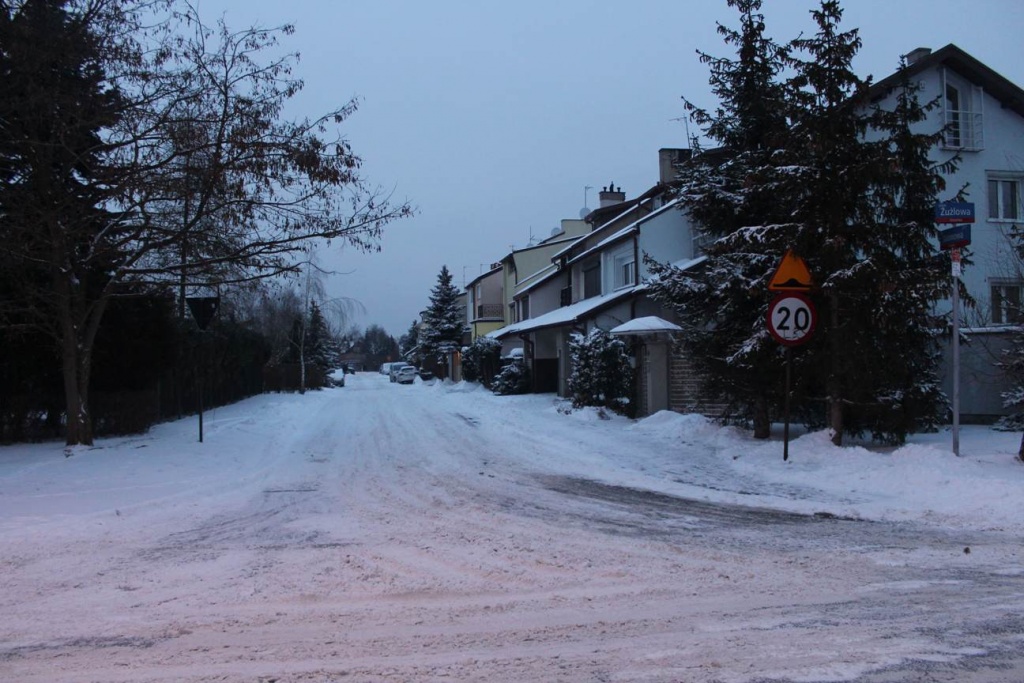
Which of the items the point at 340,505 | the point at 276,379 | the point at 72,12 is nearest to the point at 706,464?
the point at 340,505

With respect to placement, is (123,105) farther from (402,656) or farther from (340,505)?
(402,656)

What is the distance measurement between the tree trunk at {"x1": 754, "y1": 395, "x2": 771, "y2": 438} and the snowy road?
2835mm

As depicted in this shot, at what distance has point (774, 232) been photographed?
13531 millimetres

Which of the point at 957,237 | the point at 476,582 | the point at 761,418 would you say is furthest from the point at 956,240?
the point at 476,582

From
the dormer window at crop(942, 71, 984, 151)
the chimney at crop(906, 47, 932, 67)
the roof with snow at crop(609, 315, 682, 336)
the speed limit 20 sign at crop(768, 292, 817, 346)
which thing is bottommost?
the speed limit 20 sign at crop(768, 292, 817, 346)

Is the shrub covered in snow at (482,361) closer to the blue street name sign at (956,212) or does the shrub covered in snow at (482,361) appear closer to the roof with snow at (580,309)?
the roof with snow at (580,309)

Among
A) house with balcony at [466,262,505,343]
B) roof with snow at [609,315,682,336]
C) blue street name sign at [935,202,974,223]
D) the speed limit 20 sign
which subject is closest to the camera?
Result: blue street name sign at [935,202,974,223]

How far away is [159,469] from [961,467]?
12.1 m

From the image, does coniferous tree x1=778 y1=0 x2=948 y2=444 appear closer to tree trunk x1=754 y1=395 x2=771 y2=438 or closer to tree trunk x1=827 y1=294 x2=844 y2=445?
tree trunk x1=827 y1=294 x2=844 y2=445

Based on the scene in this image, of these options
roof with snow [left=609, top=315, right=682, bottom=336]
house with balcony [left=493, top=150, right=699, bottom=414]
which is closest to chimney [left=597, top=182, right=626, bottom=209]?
house with balcony [left=493, top=150, right=699, bottom=414]

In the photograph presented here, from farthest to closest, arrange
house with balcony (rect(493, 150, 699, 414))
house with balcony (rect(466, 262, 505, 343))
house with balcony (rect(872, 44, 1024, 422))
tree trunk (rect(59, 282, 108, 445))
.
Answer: house with balcony (rect(466, 262, 505, 343)) < house with balcony (rect(872, 44, 1024, 422)) < house with balcony (rect(493, 150, 699, 414)) < tree trunk (rect(59, 282, 108, 445))

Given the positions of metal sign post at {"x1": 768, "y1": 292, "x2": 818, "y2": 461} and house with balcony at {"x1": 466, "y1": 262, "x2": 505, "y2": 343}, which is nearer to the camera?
metal sign post at {"x1": 768, "y1": 292, "x2": 818, "y2": 461}

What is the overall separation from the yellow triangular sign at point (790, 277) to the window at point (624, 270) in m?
12.1

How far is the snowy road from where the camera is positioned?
4988mm
